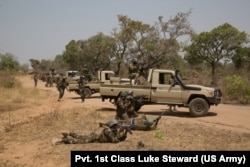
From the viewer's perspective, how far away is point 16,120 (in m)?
15.9

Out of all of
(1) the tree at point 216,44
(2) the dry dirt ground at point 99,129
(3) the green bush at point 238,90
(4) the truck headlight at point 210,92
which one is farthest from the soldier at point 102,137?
(1) the tree at point 216,44

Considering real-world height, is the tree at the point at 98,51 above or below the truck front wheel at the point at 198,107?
above

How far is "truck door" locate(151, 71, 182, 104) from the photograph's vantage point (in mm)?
15461

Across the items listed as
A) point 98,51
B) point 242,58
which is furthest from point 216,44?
point 98,51

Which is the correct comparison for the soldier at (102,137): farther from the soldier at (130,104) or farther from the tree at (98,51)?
the tree at (98,51)

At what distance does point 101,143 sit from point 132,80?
691 centimetres

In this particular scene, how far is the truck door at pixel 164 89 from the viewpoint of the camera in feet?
50.7

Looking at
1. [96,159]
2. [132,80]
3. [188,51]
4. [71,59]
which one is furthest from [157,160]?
[71,59]

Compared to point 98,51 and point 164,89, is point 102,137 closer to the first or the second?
point 164,89

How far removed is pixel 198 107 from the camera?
50.1ft

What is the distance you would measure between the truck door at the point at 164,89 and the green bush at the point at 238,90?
706 cm

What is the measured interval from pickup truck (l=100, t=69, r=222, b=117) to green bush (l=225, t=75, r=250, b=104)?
613 cm
